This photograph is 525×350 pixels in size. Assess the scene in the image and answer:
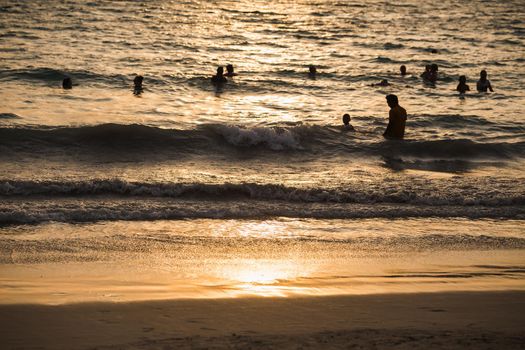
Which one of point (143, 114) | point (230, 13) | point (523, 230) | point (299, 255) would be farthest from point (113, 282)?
point (230, 13)

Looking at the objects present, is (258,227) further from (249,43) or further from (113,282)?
(249,43)

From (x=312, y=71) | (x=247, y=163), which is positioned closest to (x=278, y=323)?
(x=247, y=163)

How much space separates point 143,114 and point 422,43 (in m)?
15.7

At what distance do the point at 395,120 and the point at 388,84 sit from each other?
6.26 meters

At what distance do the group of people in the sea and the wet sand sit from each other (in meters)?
9.51

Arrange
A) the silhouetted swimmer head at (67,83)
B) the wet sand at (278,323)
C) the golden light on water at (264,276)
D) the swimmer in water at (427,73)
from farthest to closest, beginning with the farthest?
the swimmer in water at (427,73)
the silhouetted swimmer head at (67,83)
the golden light on water at (264,276)
the wet sand at (278,323)

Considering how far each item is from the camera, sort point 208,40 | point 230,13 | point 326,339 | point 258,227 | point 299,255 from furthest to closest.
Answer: point 230,13
point 208,40
point 258,227
point 299,255
point 326,339

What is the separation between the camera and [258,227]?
10.4 meters

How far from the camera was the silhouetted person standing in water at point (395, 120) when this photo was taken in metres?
16.6

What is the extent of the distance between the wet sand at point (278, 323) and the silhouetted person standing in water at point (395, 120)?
373 inches

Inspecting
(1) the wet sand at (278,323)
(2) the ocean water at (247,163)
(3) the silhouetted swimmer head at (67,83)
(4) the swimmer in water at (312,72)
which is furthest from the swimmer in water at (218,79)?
(1) the wet sand at (278,323)

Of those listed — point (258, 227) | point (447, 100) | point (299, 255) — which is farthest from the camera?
point (447, 100)

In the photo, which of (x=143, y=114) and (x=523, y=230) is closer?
(x=523, y=230)

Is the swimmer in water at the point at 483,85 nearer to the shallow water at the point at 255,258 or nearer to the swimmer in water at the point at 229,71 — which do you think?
the swimmer in water at the point at 229,71
